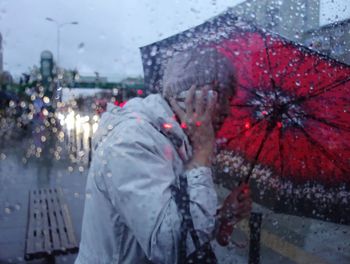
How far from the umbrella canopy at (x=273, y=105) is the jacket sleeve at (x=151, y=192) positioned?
29cm

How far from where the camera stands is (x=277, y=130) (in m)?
1.62

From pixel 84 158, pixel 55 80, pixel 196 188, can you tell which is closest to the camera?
pixel 196 188

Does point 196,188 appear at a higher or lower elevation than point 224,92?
lower

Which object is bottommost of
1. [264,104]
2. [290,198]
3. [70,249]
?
[70,249]

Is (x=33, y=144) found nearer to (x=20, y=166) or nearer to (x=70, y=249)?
(x=20, y=166)

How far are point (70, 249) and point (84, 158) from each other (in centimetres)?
482

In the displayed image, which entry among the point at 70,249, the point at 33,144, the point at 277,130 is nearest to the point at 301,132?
the point at 277,130

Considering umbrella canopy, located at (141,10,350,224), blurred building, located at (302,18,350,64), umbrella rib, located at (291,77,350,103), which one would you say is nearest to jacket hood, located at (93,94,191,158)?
umbrella canopy, located at (141,10,350,224)

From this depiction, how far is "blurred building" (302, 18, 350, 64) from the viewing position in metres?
1.85

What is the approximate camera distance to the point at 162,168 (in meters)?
1.20

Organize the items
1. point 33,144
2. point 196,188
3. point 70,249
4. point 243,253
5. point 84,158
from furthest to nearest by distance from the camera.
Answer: point 33,144, point 84,158, point 70,249, point 243,253, point 196,188

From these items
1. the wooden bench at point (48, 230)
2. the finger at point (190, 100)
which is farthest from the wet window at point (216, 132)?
the wooden bench at point (48, 230)

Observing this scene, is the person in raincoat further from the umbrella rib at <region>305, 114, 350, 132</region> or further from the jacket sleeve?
the umbrella rib at <region>305, 114, 350, 132</region>

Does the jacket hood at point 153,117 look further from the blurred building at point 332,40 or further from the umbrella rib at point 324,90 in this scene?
the blurred building at point 332,40
